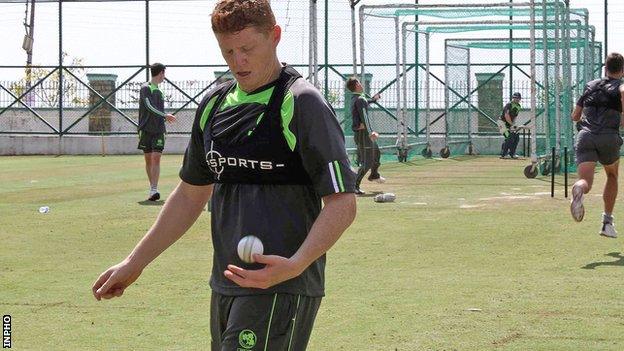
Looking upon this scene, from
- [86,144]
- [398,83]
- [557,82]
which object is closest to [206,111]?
[557,82]

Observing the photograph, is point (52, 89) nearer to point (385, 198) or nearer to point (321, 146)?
point (385, 198)

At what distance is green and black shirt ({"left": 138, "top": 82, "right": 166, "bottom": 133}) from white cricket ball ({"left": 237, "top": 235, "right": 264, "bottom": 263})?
14090mm

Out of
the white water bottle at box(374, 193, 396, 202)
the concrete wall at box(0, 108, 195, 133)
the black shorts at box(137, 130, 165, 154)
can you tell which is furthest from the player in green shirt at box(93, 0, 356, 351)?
the concrete wall at box(0, 108, 195, 133)

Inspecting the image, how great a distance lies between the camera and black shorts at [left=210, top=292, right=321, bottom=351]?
4.00m

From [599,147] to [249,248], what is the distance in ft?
30.6

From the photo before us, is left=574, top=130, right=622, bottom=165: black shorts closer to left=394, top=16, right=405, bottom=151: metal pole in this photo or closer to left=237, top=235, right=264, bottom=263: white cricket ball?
left=237, top=235, right=264, bottom=263: white cricket ball

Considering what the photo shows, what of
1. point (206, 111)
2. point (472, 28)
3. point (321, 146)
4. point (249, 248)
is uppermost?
point (472, 28)

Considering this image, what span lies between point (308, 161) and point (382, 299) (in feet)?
15.9

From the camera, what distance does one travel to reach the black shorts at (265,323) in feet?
13.1

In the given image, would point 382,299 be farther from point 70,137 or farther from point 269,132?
point 70,137

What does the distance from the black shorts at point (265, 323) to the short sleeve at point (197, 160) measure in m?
0.52

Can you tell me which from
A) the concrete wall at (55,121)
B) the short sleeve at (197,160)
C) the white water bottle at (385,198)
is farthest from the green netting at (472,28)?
the short sleeve at (197,160)

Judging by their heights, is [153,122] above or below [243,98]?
below

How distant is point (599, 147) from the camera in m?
12.6
